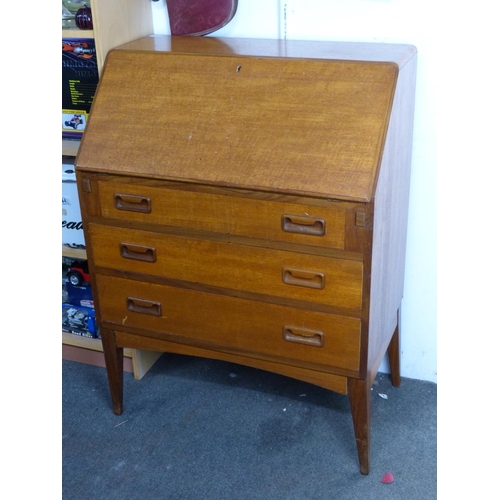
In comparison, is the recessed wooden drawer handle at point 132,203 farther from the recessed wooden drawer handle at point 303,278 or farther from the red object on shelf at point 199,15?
the red object on shelf at point 199,15

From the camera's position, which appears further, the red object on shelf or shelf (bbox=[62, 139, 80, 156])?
shelf (bbox=[62, 139, 80, 156])

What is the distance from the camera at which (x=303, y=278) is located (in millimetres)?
1655

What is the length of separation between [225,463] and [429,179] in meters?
1.04

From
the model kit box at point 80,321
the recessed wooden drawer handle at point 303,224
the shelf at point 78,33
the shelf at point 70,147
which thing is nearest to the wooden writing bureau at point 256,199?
the recessed wooden drawer handle at point 303,224

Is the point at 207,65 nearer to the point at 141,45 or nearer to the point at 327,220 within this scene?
the point at 141,45

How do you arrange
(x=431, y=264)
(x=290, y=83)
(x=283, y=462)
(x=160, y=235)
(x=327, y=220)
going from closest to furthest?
(x=327, y=220), (x=290, y=83), (x=160, y=235), (x=283, y=462), (x=431, y=264)

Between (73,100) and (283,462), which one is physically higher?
(73,100)

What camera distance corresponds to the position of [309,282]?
165cm

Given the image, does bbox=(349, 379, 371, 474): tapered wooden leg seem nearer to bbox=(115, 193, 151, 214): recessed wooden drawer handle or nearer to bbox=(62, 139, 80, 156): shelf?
bbox=(115, 193, 151, 214): recessed wooden drawer handle

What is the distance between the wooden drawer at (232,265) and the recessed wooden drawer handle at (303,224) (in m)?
0.06

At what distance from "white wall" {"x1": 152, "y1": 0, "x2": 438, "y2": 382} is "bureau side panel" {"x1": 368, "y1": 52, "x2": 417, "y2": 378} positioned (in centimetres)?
7

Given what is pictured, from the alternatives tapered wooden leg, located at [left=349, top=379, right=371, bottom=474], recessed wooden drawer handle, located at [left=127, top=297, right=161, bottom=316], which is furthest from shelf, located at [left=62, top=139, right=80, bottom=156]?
tapered wooden leg, located at [left=349, top=379, right=371, bottom=474]

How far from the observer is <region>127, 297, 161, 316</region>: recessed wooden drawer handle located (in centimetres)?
190

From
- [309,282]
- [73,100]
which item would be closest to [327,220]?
[309,282]
